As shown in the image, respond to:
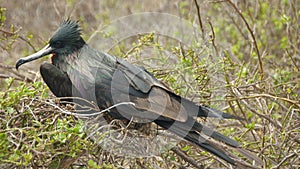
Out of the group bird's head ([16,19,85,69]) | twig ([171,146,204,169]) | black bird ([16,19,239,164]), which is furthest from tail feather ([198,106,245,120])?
bird's head ([16,19,85,69])

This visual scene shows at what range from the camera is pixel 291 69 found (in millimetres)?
3990

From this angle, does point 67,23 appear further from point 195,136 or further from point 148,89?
point 195,136

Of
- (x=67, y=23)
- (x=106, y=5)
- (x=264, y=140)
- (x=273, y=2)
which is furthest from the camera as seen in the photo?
Answer: (x=106, y=5)

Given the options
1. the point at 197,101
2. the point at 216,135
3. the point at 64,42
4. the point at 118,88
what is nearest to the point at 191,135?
the point at 216,135

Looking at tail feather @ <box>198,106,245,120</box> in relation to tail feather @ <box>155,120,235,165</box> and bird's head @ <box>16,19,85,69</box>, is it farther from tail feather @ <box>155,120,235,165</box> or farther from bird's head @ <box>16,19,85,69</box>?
bird's head @ <box>16,19,85,69</box>

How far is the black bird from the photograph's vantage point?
9.03 ft

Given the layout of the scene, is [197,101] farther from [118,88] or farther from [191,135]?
[118,88]

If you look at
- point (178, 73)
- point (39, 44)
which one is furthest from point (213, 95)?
point (39, 44)

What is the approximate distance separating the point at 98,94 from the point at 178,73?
46 cm

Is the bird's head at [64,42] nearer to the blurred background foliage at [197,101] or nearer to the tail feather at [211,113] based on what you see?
the blurred background foliage at [197,101]

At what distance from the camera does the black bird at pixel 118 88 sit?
2.75m

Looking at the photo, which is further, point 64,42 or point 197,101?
point 64,42

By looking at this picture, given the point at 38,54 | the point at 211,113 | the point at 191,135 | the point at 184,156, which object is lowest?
the point at 184,156

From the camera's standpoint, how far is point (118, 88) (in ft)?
9.49
